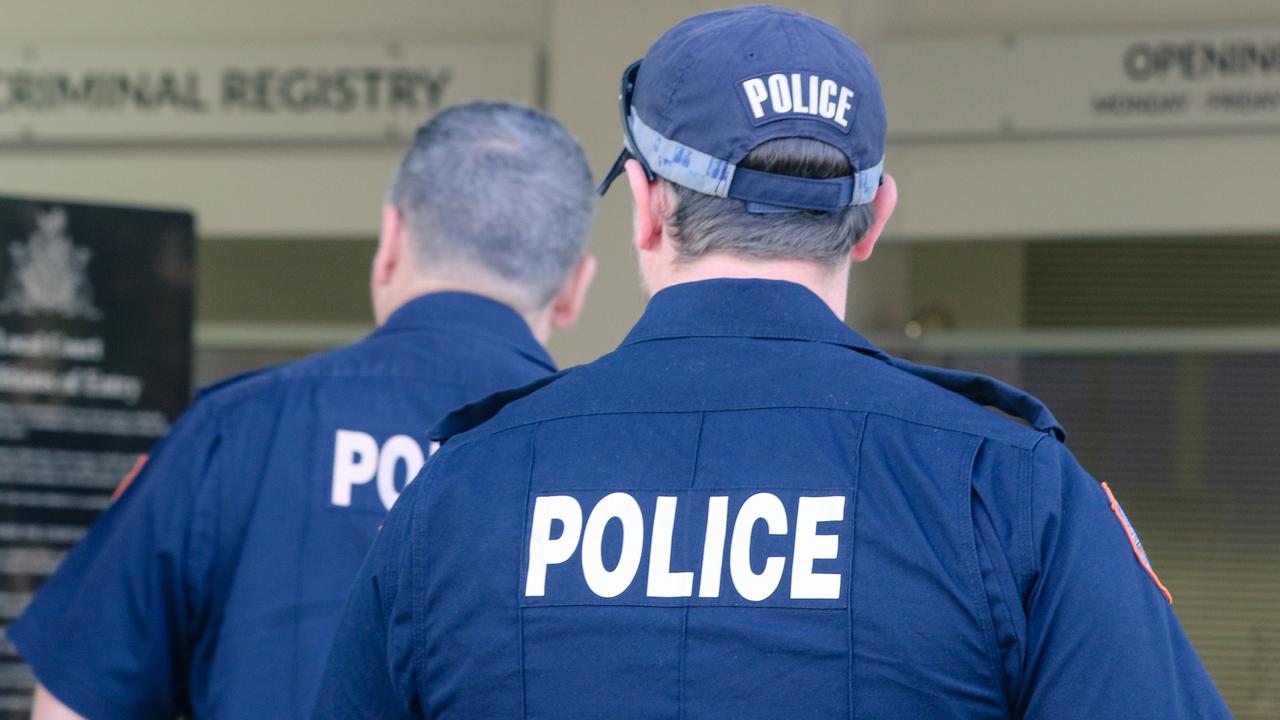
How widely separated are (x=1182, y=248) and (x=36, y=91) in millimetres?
3166

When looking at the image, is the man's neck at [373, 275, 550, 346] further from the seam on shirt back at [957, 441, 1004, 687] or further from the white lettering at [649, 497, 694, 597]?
the seam on shirt back at [957, 441, 1004, 687]

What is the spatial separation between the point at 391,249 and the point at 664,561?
1.13 meters

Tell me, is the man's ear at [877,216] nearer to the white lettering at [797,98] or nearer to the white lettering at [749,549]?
the white lettering at [797,98]

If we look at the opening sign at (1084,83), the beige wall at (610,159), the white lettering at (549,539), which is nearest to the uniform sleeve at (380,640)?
the white lettering at (549,539)

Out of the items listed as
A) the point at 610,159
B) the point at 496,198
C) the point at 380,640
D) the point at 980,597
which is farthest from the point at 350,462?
the point at 610,159

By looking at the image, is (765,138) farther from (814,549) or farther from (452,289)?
(452,289)

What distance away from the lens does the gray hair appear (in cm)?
131

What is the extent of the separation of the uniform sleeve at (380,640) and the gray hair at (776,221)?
30 centimetres

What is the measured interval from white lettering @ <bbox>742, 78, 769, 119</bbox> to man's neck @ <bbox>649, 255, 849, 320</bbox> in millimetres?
117

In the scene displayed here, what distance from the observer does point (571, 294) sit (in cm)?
238

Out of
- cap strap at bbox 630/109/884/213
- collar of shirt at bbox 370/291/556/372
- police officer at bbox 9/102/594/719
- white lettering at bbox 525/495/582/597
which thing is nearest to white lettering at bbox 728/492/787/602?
white lettering at bbox 525/495/582/597

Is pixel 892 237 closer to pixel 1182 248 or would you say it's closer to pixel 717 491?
pixel 1182 248

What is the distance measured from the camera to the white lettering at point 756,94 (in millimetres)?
1310

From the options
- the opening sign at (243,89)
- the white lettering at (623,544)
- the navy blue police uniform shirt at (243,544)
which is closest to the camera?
the white lettering at (623,544)
